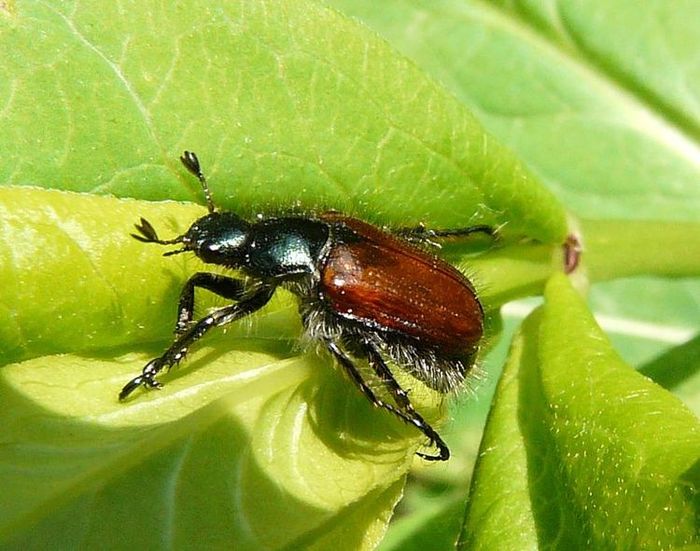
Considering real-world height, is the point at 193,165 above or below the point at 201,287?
above

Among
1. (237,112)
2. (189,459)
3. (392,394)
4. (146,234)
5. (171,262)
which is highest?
(237,112)

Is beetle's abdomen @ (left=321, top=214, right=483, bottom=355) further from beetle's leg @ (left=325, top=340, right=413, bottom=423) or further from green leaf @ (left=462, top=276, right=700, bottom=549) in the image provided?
beetle's leg @ (left=325, top=340, right=413, bottom=423)

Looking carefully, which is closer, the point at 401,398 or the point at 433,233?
the point at 401,398

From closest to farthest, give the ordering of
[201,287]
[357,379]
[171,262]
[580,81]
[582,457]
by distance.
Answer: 1. [582,457]
2. [171,262]
3. [357,379]
4. [201,287]
5. [580,81]

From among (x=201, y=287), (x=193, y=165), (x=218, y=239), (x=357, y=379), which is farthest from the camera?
(x=218, y=239)

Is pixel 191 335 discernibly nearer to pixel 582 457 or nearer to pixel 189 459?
pixel 189 459

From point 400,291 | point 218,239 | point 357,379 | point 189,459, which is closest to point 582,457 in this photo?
point 357,379

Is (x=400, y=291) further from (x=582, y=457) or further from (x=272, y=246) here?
(x=582, y=457)

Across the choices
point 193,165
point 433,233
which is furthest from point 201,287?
point 433,233
